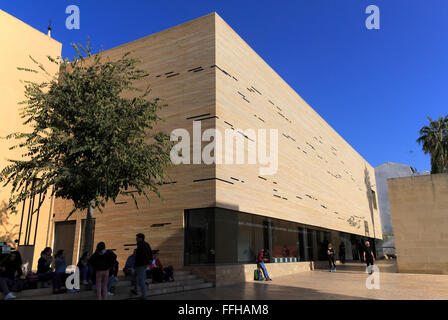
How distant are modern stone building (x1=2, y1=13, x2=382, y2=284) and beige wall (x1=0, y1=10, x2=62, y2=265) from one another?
1.65m

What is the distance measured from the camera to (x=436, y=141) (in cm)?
3975

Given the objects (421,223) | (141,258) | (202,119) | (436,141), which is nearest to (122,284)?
(141,258)

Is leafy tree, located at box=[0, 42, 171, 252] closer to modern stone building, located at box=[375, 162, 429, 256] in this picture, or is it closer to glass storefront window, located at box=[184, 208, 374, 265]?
glass storefront window, located at box=[184, 208, 374, 265]

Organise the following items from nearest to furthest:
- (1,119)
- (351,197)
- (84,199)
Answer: (84,199) < (1,119) < (351,197)

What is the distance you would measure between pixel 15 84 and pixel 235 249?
14.8 meters

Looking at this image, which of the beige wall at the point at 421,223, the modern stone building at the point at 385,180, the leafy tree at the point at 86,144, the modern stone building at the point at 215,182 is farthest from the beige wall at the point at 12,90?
the modern stone building at the point at 385,180

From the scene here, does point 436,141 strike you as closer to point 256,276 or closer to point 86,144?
point 256,276

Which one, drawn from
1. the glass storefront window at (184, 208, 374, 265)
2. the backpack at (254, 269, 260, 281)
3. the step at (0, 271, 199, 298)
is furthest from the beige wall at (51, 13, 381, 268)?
the backpack at (254, 269, 260, 281)

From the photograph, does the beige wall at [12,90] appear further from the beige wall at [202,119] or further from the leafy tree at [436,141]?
the leafy tree at [436,141]

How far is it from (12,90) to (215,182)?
12.7 m

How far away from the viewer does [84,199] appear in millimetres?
12188

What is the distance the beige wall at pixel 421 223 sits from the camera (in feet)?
62.2
